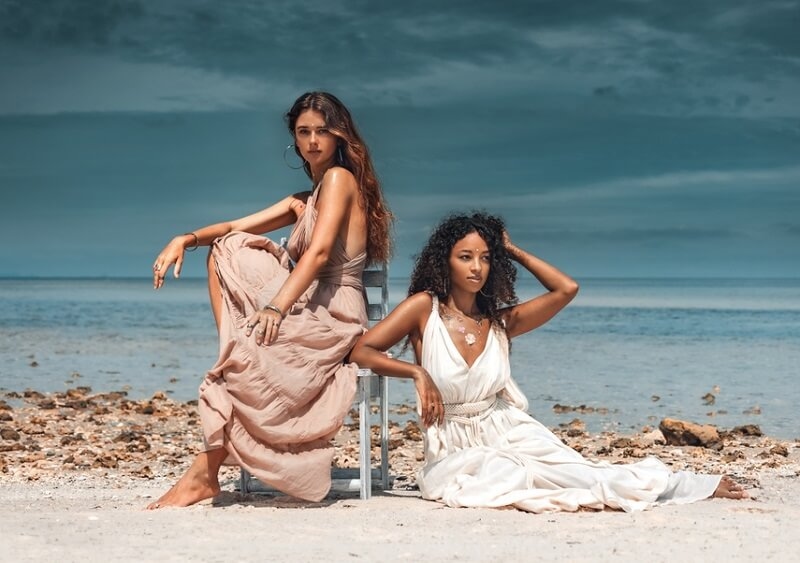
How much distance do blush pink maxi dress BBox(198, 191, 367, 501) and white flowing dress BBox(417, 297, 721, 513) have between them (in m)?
0.51

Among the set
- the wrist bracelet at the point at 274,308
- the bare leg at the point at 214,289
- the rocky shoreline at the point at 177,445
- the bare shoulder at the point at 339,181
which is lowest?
the rocky shoreline at the point at 177,445

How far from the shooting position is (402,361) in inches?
218

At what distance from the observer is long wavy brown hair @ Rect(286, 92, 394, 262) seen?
5.78 meters

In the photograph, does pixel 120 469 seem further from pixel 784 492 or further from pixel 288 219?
A: pixel 784 492

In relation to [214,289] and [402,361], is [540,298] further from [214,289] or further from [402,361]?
[214,289]

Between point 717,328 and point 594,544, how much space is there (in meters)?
21.0

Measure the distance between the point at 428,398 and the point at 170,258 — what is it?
1617mm

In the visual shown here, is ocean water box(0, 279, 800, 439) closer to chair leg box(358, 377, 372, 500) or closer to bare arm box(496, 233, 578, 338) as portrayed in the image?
bare arm box(496, 233, 578, 338)

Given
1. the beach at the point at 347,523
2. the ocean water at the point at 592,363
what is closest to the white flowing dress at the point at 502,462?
the beach at the point at 347,523

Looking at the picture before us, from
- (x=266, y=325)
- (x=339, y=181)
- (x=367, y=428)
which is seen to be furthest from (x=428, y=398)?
(x=339, y=181)

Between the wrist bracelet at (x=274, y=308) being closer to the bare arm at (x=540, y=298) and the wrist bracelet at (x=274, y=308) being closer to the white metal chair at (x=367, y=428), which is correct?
the white metal chair at (x=367, y=428)

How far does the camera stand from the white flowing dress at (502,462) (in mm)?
5324

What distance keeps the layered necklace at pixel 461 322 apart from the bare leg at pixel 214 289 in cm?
120

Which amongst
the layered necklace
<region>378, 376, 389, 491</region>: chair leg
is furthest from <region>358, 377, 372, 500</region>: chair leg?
the layered necklace
